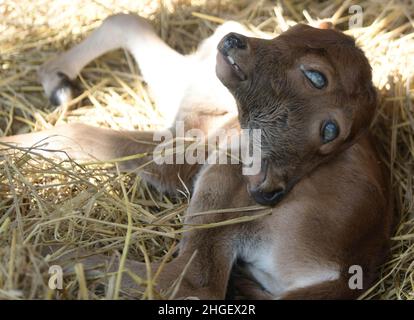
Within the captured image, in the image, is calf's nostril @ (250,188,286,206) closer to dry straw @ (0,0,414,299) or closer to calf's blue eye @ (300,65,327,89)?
dry straw @ (0,0,414,299)

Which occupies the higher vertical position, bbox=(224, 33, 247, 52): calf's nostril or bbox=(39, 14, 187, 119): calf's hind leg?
bbox=(39, 14, 187, 119): calf's hind leg

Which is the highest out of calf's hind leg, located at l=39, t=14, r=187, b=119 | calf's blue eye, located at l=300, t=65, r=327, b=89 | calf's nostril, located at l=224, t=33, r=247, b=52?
calf's hind leg, located at l=39, t=14, r=187, b=119

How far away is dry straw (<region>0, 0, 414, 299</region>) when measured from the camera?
3.23 metres

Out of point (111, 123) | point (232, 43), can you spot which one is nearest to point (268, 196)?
point (232, 43)

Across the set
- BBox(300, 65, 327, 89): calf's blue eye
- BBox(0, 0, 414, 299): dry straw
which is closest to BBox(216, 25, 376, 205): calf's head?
BBox(300, 65, 327, 89): calf's blue eye

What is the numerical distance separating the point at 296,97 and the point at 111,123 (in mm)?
1645

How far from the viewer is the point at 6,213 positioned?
3.46m

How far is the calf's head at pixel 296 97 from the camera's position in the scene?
3.29 metres

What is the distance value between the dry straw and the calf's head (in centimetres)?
58

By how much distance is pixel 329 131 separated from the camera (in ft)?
10.8

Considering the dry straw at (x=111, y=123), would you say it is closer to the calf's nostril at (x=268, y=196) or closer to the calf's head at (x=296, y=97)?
the calf's nostril at (x=268, y=196)

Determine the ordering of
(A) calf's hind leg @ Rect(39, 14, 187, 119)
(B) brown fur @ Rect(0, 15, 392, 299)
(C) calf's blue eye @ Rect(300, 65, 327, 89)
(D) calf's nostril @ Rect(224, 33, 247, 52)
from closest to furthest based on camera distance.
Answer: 1. (B) brown fur @ Rect(0, 15, 392, 299)
2. (C) calf's blue eye @ Rect(300, 65, 327, 89)
3. (D) calf's nostril @ Rect(224, 33, 247, 52)
4. (A) calf's hind leg @ Rect(39, 14, 187, 119)
